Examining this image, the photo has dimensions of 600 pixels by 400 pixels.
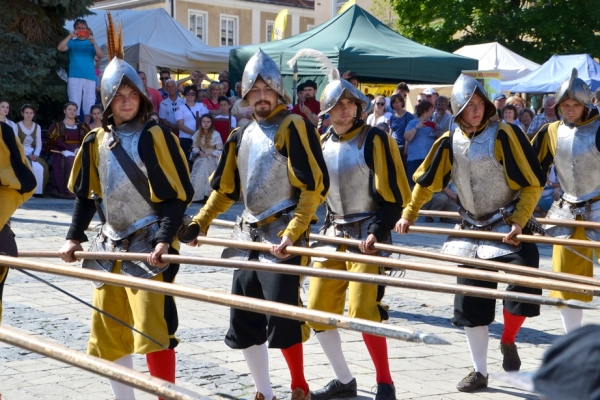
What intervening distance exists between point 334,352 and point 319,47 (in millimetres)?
10892

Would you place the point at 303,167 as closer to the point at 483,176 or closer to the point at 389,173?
the point at 389,173

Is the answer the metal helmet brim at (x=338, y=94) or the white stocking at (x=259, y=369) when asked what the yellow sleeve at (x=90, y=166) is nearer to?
the white stocking at (x=259, y=369)

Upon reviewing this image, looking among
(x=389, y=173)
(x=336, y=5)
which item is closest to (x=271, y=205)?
(x=389, y=173)

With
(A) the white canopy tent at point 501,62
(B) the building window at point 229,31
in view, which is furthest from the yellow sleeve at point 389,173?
(B) the building window at point 229,31

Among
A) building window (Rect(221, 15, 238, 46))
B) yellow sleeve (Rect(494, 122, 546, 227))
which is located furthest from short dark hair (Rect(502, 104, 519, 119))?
building window (Rect(221, 15, 238, 46))

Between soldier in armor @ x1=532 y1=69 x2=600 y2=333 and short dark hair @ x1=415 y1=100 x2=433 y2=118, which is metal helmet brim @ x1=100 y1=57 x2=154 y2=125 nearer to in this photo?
soldier in armor @ x1=532 y1=69 x2=600 y2=333

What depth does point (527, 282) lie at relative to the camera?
3.96m

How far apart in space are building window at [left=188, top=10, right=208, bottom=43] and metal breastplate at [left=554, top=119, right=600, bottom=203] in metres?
38.0

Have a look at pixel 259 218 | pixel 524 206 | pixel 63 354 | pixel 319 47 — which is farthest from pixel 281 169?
pixel 319 47

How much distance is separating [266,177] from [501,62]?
63.3 ft

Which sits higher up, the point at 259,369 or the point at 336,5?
the point at 336,5

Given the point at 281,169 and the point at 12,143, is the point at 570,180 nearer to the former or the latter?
the point at 281,169

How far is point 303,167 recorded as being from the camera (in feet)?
17.5

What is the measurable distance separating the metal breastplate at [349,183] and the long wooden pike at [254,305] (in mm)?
2177
